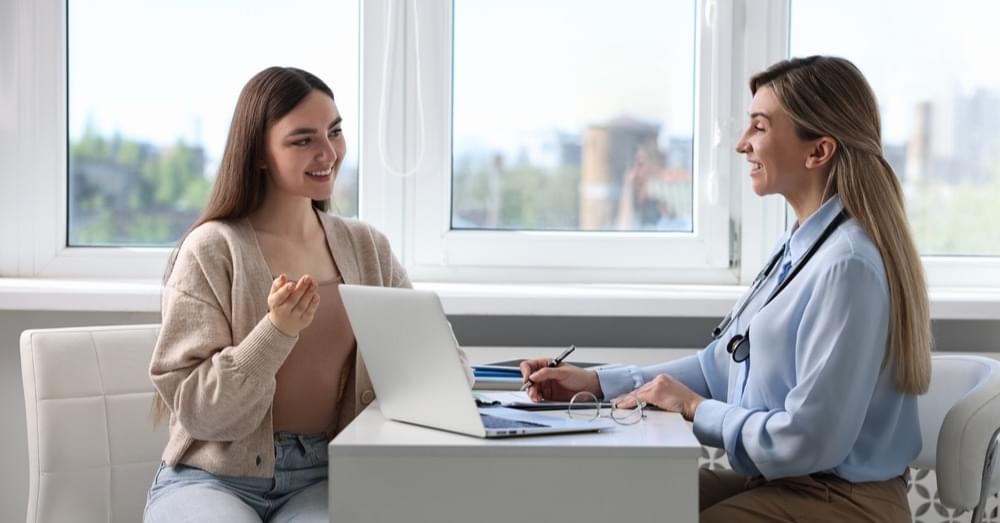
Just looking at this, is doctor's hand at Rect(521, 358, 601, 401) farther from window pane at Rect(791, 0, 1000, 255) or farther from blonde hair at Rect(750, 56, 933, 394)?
window pane at Rect(791, 0, 1000, 255)

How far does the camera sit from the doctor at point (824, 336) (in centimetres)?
162

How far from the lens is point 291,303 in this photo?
175 cm

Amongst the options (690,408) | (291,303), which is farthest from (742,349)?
(291,303)

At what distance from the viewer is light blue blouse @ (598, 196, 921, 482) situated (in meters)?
1.61

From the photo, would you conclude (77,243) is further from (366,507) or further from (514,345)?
(366,507)

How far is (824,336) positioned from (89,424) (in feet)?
4.49

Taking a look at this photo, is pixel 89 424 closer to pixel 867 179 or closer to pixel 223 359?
pixel 223 359

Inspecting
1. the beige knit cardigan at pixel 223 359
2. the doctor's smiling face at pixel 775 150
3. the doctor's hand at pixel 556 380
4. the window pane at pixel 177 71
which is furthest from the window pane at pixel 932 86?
the beige knit cardigan at pixel 223 359

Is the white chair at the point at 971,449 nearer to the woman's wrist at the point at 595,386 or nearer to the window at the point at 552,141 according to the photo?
the woman's wrist at the point at 595,386

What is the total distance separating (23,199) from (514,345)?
131 centimetres

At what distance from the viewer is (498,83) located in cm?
292

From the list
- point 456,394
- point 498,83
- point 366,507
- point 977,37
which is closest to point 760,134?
point 456,394

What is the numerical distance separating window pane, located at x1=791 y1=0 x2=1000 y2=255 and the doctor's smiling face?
1093 millimetres

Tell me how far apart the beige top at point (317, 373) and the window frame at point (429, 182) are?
0.91 metres
